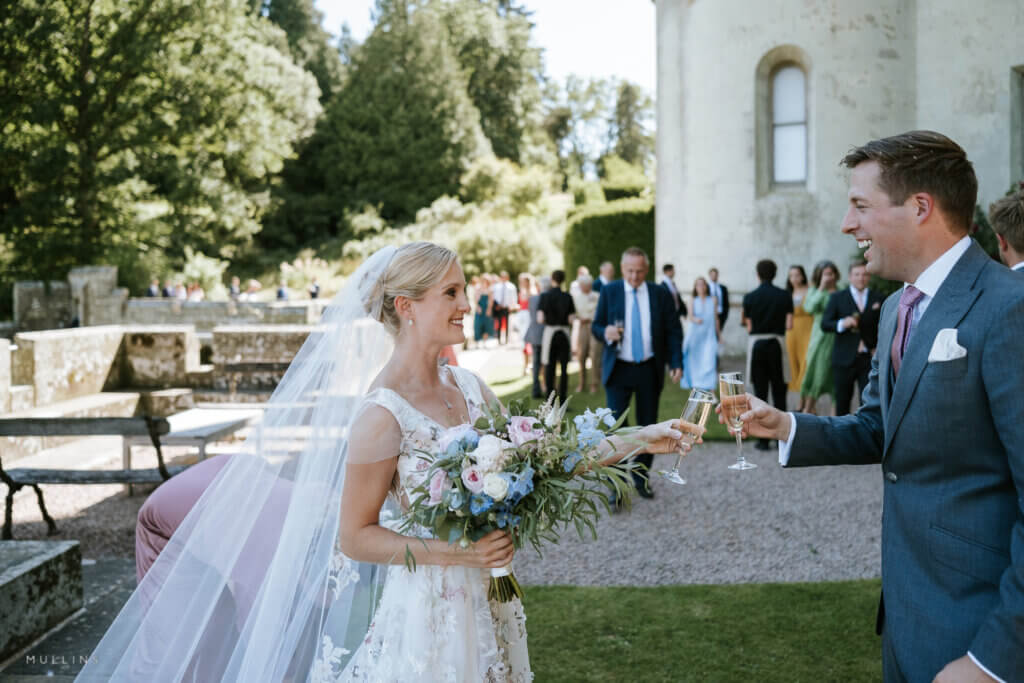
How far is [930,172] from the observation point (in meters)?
2.25

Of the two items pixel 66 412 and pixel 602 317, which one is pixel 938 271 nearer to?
pixel 602 317

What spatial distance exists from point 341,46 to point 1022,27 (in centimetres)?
4745

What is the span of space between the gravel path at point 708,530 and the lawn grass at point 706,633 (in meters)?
0.35

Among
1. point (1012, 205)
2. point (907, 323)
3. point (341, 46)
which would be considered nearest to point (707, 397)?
Result: point (907, 323)

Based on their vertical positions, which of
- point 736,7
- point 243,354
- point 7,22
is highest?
point 7,22

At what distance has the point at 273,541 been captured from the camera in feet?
11.3

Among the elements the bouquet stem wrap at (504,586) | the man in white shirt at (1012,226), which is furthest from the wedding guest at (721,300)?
the bouquet stem wrap at (504,586)

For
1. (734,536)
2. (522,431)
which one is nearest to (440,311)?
(522,431)

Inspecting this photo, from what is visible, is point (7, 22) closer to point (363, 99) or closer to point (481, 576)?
point (363, 99)

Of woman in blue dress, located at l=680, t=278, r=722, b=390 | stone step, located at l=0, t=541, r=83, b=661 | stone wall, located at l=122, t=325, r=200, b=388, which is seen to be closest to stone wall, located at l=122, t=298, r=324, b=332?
stone wall, located at l=122, t=325, r=200, b=388

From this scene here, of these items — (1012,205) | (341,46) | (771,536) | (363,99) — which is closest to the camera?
(1012,205)

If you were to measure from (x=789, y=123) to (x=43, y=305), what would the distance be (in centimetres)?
1834

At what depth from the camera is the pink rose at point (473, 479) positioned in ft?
8.11

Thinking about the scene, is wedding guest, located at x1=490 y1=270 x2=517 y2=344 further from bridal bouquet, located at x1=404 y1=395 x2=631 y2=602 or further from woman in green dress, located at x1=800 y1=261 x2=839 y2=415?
bridal bouquet, located at x1=404 y1=395 x2=631 y2=602
